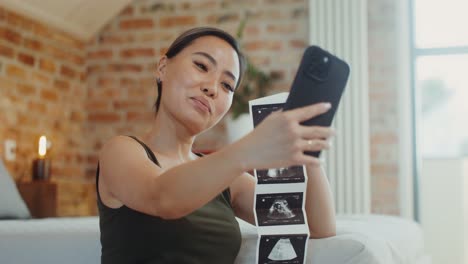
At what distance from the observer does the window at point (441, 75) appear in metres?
3.92

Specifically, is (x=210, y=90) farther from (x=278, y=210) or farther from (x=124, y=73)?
(x=124, y=73)

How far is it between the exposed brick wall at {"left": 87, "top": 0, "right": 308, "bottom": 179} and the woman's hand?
3.18 m

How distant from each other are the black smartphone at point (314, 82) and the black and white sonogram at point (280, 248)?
1.02ft

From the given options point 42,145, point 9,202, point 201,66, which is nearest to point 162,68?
point 201,66

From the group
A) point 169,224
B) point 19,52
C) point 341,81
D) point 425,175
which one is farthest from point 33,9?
point 341,81

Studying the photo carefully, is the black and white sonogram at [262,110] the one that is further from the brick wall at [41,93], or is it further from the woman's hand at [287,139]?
the brick wall at [41,93]

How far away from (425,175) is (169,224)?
2.55 meters

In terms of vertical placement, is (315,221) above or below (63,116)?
below

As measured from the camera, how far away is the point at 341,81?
0.98 meters

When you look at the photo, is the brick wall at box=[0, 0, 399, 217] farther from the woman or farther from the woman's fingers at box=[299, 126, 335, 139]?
the woman's fingers at box=[299, 126, 335, 139]

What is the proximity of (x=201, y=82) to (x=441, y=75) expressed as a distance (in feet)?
9.80

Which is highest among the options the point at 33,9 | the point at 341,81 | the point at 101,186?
the point at 33,9

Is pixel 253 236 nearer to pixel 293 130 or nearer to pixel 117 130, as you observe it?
pixel 293 130

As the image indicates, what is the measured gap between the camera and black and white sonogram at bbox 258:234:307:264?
120 centimetres
